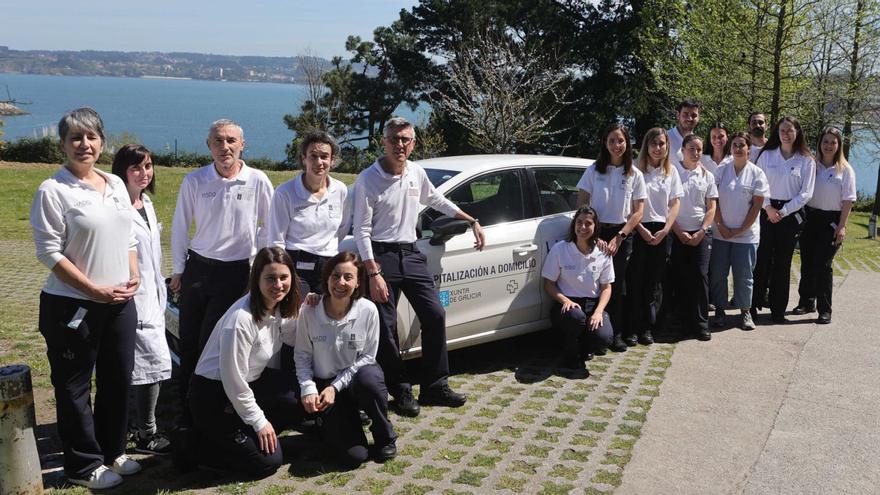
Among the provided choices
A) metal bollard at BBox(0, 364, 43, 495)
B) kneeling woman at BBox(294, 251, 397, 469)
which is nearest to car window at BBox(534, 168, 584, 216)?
kneeling woman at BBox(294, 251, 397, 469)

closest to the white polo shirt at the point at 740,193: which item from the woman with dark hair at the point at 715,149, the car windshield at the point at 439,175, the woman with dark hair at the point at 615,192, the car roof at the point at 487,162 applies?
the woman with dark hair at the point at 715,149

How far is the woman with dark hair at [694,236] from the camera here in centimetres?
707

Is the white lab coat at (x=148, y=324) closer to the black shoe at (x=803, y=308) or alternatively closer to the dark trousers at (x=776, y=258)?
the dark trousers at (x=776, y=258)

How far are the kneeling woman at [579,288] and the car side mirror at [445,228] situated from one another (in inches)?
41.2

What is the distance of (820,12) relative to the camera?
61.6 ft

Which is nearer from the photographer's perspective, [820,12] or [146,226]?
[146,226]

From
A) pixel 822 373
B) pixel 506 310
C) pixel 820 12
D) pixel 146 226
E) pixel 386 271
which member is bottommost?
pixel 822 373

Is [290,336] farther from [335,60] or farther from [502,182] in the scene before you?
[335,60]

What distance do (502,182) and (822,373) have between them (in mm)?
3062

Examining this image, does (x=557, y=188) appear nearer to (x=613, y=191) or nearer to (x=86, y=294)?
(x=613, y=191)

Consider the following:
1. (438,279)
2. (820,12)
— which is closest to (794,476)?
(438,279)

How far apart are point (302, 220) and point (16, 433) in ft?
6.41

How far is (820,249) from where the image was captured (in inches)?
306

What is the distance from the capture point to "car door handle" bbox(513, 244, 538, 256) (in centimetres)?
614
